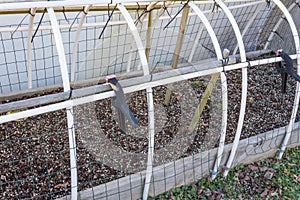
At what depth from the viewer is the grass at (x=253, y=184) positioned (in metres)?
2.88

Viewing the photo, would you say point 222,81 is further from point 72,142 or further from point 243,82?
point 72,142

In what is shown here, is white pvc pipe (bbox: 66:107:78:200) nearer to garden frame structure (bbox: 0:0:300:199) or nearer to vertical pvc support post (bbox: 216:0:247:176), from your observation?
garden frame structure (bbox: 0:0:300:199)

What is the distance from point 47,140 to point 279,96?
2.46m

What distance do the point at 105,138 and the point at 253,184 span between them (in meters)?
1.27

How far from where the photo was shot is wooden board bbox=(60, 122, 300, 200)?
2562mm

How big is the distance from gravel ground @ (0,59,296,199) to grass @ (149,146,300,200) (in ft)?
0.92

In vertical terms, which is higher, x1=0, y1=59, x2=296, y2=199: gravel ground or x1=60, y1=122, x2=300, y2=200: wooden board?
x1=0, y1=59, x2=296, y2=199: gravel ground

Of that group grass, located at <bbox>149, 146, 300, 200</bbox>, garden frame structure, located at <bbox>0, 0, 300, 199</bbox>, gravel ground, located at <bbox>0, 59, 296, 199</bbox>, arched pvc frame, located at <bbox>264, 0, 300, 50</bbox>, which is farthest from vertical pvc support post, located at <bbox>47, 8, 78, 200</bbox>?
arched pvc frame, located at <bbox>264, 0, 300, 50</bbox>

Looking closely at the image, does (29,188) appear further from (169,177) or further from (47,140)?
(169,177)

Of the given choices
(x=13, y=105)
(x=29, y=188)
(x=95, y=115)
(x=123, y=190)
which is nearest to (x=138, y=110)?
(x=95, y=115)

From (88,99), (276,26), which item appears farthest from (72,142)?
(276,26)

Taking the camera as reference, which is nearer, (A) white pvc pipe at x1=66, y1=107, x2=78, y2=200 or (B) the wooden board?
(A) white pvc pipe at x1=66, y1=107, x2=78, y2=200

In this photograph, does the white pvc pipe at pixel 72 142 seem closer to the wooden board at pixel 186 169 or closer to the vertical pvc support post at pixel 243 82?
the wooden board at pixel 186 169

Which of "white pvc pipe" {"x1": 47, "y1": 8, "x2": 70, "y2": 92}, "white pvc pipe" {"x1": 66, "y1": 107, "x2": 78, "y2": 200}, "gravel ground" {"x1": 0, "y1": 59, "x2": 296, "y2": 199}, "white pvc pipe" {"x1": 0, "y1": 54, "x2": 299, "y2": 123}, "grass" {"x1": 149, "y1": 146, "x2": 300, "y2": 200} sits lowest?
"grass" {"x1": 149, "y1": 146, "x2": 300, "y2": 200}
